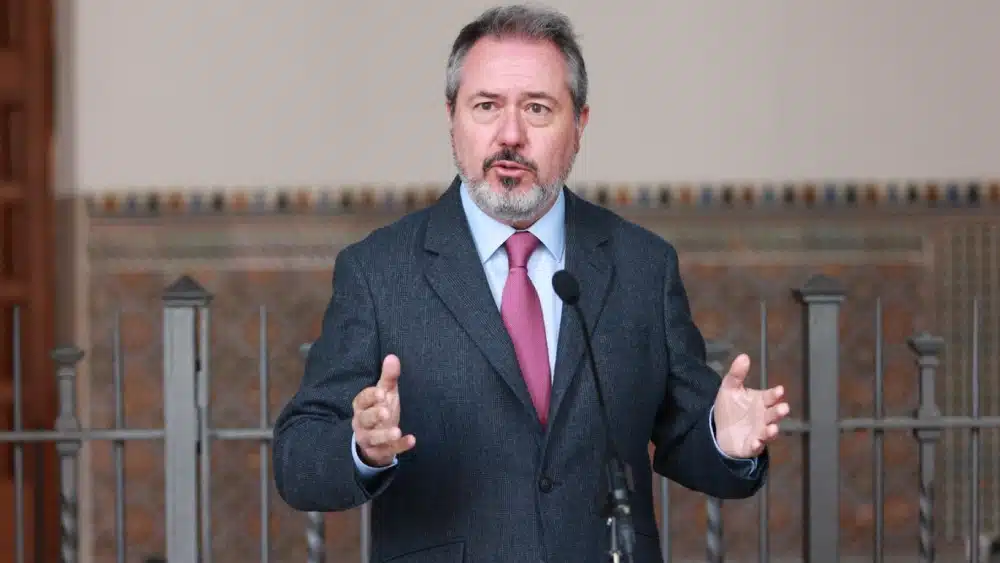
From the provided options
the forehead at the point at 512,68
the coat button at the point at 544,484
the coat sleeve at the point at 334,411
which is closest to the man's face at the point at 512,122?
the forehead at the point at 512,68

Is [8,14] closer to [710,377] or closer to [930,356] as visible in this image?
[930,356]

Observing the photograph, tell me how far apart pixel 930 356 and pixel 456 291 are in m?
Answer: 2.17

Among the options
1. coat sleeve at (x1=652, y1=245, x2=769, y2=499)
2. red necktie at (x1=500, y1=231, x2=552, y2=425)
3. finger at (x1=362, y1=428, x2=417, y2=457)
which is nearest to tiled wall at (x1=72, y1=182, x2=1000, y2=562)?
coat sleeve at (x1=652, y1=245, x2=769, y2=499)

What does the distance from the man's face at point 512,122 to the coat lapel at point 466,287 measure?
63mm

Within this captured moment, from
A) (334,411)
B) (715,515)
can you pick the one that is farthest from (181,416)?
(334,411)

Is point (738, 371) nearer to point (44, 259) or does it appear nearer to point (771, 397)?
point (771, 397)

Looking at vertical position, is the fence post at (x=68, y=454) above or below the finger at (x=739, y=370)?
below

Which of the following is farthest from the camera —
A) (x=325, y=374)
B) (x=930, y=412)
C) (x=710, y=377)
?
(x=930, y=412)

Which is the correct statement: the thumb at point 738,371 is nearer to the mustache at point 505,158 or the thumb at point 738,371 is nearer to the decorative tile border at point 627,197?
the mustache at point 505,158

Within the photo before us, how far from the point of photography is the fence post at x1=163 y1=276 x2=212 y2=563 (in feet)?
12.2

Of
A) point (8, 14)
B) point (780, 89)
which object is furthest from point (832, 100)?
point (8, 14)

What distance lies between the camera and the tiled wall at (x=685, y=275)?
541 centimetres

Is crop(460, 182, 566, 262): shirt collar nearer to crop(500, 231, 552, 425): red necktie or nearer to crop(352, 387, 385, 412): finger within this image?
crop(500, 231, 552, 425): red necktie

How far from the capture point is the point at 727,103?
18.1ft
